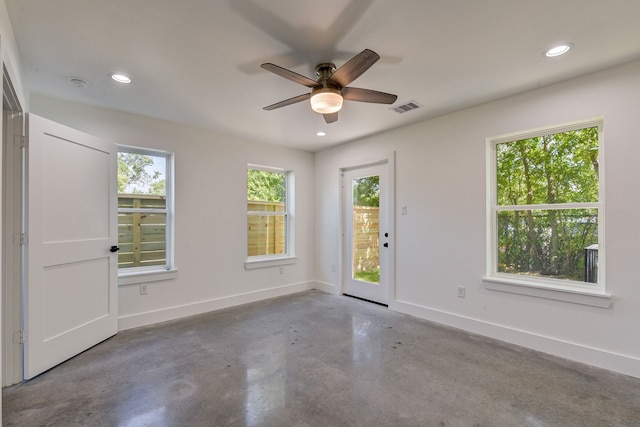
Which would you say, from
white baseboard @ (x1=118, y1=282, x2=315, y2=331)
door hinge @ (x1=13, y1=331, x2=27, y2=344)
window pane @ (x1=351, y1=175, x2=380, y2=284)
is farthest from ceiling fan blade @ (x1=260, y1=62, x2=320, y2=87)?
white baseboard @ (x1=118, y1=282, x2=315, y2=331)

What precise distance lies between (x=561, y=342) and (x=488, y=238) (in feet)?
3.55

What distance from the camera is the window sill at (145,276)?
3349 mm

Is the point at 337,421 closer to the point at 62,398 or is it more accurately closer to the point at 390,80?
the point at 62,398

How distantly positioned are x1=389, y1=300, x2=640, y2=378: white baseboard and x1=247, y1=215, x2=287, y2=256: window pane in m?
2.27

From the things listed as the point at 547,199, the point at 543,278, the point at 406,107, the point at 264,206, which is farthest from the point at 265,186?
the point at 543,278

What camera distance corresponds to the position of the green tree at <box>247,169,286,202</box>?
464 cm

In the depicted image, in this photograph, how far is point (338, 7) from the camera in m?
1.76

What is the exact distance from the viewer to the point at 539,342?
280cm

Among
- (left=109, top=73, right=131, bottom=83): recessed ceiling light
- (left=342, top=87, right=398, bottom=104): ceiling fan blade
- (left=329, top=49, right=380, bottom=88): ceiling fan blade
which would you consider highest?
(left=109, top=73, right=131, bottom=83): recessed ceiling light

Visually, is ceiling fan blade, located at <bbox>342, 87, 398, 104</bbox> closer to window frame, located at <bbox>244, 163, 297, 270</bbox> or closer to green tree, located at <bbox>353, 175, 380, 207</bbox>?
green tree, located at <bbox>353, 175, 380, 207</bbox>

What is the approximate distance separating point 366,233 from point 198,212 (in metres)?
2.40

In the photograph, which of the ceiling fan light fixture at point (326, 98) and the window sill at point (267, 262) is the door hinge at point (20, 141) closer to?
the ceiling fan light fixture at point (326, 98)

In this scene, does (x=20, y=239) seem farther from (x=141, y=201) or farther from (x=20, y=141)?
(x=141, y=201)

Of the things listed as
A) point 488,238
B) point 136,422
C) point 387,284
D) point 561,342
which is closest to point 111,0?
point 136,422
